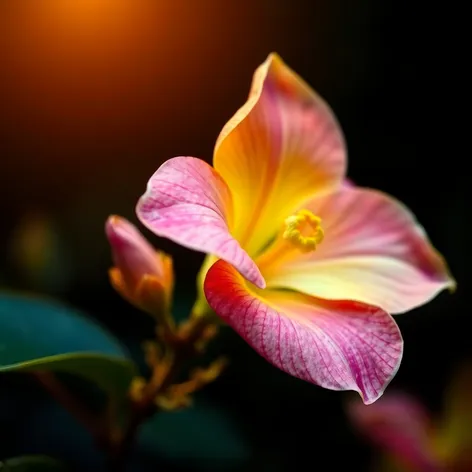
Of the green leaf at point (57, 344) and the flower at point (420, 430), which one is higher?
the green leaf at point (57, 344)

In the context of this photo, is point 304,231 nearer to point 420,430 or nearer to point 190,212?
point 190,212

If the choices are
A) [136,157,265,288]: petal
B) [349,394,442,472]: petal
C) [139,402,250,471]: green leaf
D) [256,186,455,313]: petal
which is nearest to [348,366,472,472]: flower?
[349,394,442,472]: petal

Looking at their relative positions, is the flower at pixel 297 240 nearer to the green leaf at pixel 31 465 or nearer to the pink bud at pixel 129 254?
the pink bud at pixel 129 254

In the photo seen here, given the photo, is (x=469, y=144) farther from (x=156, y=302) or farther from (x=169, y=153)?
(x=156, y=302)

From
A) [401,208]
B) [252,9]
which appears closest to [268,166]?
[401,208]

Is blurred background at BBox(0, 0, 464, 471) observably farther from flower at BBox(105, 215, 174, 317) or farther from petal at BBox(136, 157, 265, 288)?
petal at BBox(136, 157, 265, 288)

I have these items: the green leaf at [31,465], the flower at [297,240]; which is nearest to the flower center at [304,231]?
the flower at [297,240]
